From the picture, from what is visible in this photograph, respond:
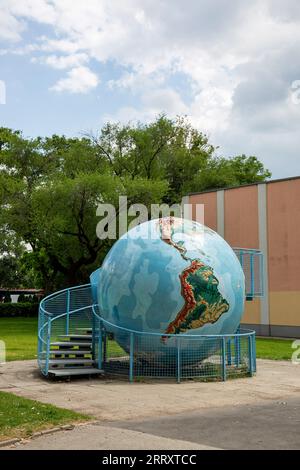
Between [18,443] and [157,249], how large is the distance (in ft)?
21.8

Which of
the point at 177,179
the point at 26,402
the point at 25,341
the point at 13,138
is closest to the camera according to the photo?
the point at 26,402

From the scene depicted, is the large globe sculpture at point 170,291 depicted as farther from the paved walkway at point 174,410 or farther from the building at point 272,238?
the building at point 272,238

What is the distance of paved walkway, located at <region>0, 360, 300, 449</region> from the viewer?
7227 millimetres

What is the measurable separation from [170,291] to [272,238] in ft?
59.5

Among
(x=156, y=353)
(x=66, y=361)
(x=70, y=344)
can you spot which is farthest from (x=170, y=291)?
(x=70, y=344)

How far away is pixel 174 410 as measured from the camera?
9641 mm

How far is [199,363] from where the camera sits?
13.6 meters

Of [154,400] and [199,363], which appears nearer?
[154,400]

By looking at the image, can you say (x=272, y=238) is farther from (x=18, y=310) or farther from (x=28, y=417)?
(x=18, y=310)

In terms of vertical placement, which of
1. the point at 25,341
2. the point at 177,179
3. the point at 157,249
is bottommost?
the point at 25,341

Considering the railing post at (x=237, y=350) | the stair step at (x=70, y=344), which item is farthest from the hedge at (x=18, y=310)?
the railing post at (x=237, y=350)

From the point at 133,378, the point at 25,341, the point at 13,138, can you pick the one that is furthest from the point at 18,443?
the point at 13,138

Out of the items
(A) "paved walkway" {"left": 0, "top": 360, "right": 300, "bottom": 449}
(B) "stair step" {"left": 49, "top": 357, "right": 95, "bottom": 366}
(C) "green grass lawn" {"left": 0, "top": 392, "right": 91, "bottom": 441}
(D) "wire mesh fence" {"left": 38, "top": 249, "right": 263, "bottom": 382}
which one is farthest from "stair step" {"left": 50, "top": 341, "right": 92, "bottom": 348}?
(C) "green grass lawn" {"left": 0, "top": 392, "right": 91, "bottom": 441}
